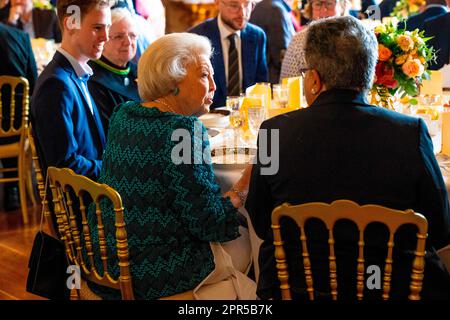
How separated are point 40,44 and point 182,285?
4233mm

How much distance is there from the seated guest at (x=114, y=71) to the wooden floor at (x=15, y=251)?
912 millimetres

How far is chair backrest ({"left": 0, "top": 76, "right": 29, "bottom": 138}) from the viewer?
4109 millimetres

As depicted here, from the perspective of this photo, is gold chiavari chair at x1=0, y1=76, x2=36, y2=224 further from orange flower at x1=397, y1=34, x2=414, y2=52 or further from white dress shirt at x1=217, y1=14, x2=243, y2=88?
orange flower at x1=397, y1=34, x2=414, y2=52

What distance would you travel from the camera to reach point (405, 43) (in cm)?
259

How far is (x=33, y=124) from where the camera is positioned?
258cm

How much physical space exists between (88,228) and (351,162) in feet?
2.70

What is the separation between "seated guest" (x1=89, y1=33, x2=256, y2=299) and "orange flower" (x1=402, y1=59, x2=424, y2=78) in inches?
35.1

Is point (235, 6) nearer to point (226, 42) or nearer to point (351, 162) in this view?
point (226, 42)

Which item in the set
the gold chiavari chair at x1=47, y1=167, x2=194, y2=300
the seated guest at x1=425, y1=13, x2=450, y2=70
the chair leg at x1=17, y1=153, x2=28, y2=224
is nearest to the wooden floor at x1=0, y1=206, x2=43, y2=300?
the chair leg at x1=17, y1=153, x2=28, y2=224

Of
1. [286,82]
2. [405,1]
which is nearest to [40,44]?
[286,82]

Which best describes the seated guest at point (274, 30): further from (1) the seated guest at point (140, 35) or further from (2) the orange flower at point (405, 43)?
(2) the orange flower at point (405, 43)

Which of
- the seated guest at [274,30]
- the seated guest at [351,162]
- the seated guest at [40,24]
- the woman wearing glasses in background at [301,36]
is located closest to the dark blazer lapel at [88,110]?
the seated guest at [351,162]

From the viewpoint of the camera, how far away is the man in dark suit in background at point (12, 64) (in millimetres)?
4430
